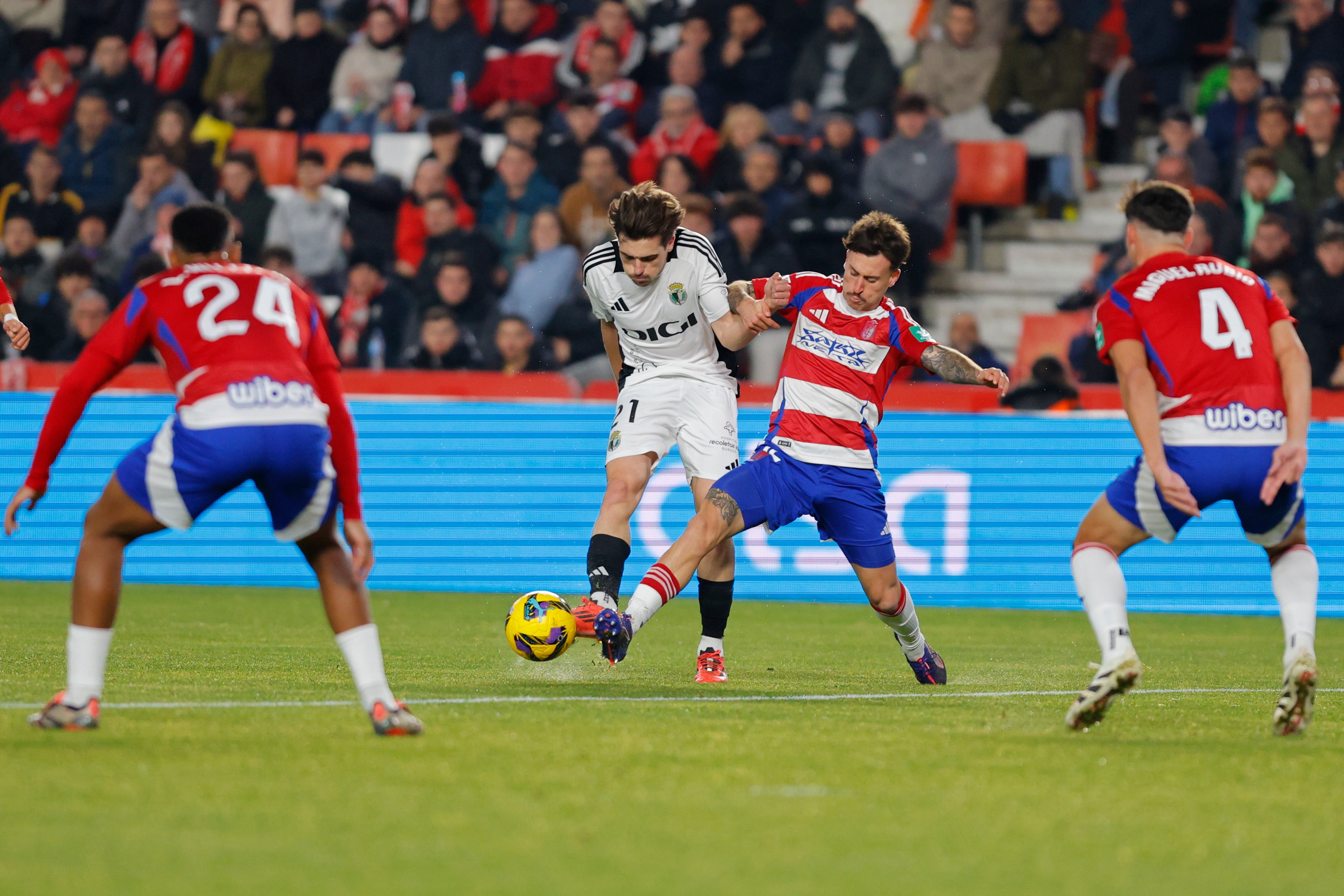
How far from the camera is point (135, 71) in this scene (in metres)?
20.4

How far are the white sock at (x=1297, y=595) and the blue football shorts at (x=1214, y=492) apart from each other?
10 cm

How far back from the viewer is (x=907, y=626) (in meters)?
8.23

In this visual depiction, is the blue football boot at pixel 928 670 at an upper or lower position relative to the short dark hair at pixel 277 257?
lower

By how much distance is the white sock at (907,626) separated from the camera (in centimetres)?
821

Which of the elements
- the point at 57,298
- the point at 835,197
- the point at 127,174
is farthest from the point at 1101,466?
the point at 127,174

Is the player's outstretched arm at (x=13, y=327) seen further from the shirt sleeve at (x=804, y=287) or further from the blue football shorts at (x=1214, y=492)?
the blue football shorts at (x=1214, y=492)

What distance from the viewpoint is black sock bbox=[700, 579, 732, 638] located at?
8461 mm

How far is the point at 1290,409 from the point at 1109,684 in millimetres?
1151

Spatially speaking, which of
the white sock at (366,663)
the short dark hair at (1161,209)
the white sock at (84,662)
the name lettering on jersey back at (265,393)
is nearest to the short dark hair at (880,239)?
the short dark hair at (1161,209)

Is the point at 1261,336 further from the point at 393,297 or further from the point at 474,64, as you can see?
the point at 474,64

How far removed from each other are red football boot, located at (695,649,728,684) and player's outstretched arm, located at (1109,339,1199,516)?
8.30 ft

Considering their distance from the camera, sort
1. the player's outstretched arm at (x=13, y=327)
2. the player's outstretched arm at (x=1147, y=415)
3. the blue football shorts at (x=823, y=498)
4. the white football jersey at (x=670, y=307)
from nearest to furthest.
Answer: the player's outstretched arm at (x=1147, y=415), the blue football shorts at (x=823, y=498), the white football jersey at (x=670, y=307), the player's outstretched arm at (x=13, y=327)

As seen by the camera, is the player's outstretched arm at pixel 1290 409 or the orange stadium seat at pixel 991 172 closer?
the player's outstretched arm at pixel 1290 409

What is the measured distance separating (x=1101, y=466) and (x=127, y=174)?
1105 cm
